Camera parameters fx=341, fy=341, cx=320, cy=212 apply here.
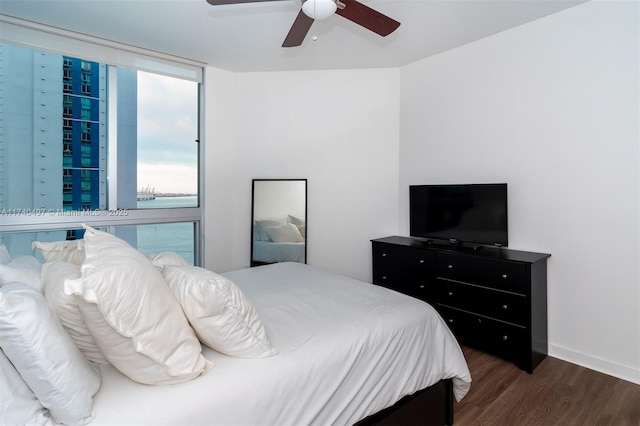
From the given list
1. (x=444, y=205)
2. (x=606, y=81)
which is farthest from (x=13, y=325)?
(x=606, y=81)

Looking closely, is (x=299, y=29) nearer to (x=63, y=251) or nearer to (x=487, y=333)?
(x=63, y=251)

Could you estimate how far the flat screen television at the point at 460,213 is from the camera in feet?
9.53

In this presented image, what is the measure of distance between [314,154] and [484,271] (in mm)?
2264

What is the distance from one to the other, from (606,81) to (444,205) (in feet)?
4.89

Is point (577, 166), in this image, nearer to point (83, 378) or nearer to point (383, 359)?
point (383, 359)

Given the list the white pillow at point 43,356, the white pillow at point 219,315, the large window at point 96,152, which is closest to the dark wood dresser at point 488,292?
the white pillow at point 219,315

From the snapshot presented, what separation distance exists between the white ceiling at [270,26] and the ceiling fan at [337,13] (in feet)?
0.83

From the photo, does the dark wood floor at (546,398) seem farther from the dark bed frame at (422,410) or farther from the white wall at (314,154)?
the white wall at (314,154)

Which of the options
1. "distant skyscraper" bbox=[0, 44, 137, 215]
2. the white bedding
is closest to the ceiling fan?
"distant skyscraper" bbox=[0, 44, 137, 215]

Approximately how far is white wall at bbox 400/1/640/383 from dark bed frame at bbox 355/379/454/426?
150 centimetres

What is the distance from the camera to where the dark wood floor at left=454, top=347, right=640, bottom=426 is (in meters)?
1.96

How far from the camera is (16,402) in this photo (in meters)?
0.90

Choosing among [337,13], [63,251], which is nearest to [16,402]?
[63,251]

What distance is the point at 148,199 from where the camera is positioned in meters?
3.71
